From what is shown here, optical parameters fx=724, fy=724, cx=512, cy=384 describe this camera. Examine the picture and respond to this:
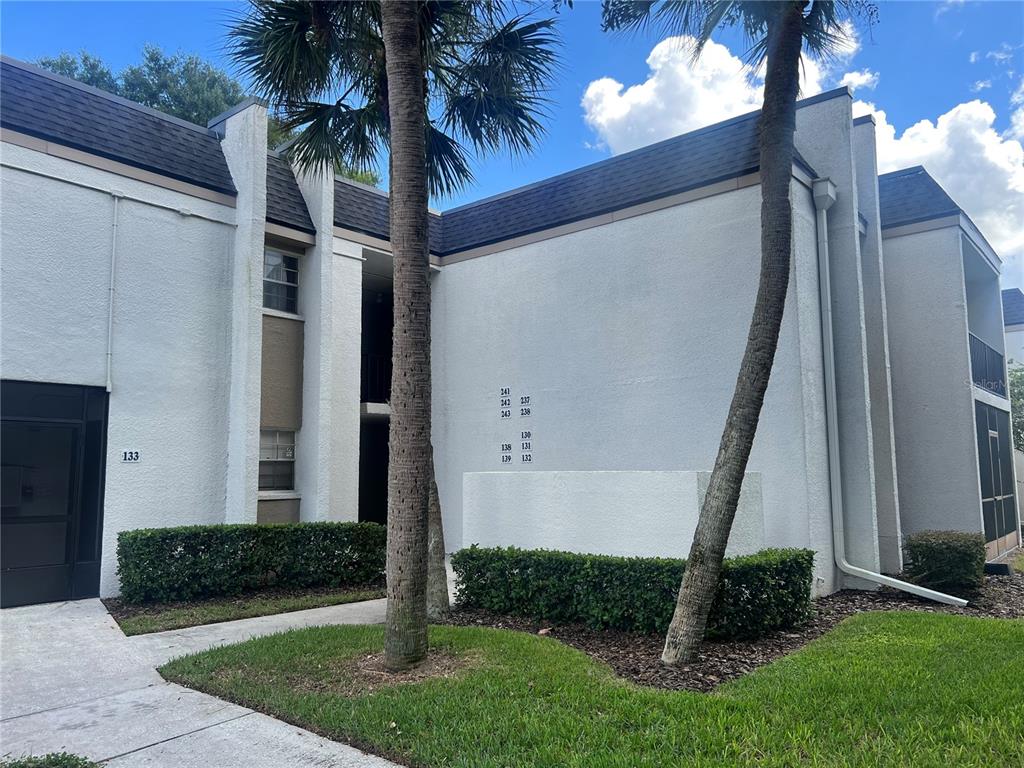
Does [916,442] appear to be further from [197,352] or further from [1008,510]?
[197,352]

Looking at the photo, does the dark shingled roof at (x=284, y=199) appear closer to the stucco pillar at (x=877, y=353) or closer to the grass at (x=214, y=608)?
the grass at (x=214, y=608)

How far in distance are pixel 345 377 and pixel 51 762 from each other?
9362 mm

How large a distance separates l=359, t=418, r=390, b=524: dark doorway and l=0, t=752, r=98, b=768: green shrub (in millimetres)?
12383

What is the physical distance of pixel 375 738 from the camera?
15.3 ft

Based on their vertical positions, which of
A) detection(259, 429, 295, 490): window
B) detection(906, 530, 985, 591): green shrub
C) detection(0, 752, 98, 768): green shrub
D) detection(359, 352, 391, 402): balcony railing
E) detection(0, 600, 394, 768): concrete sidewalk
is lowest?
detection(0, 600, 394, 768): concrete sidewalk

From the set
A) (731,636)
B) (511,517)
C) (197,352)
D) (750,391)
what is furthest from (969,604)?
(197,352)

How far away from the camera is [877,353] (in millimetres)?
11953

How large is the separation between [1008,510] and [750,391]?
1307 cm

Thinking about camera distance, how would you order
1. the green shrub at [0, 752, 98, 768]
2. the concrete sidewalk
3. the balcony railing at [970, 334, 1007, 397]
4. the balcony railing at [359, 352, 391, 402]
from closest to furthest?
the green shrub at [0, 752, 98, 768], the concrete sidewalk, the balcony railing at [970, 334, 1007, 397], the balcony railing at [359, 352, 391, 402]

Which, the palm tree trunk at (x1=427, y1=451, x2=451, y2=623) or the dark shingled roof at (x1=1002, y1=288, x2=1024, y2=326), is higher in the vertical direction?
the dark shingled roof at (x1=1002, y1=288, x2=1024, y2=326)

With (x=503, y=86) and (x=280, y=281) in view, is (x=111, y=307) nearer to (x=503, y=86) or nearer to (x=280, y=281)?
(x=280, y=281)

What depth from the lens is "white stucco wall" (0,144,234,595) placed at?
30.8ft

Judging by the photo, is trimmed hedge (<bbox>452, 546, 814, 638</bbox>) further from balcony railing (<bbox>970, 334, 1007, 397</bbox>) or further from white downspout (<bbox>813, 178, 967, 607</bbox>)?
balcony railing (<bbox>970, 334, 1007, 397</bbox>)

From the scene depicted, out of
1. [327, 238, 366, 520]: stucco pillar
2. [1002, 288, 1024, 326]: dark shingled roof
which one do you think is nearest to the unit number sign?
[327, 238, 366, 520]: stucco pillar
